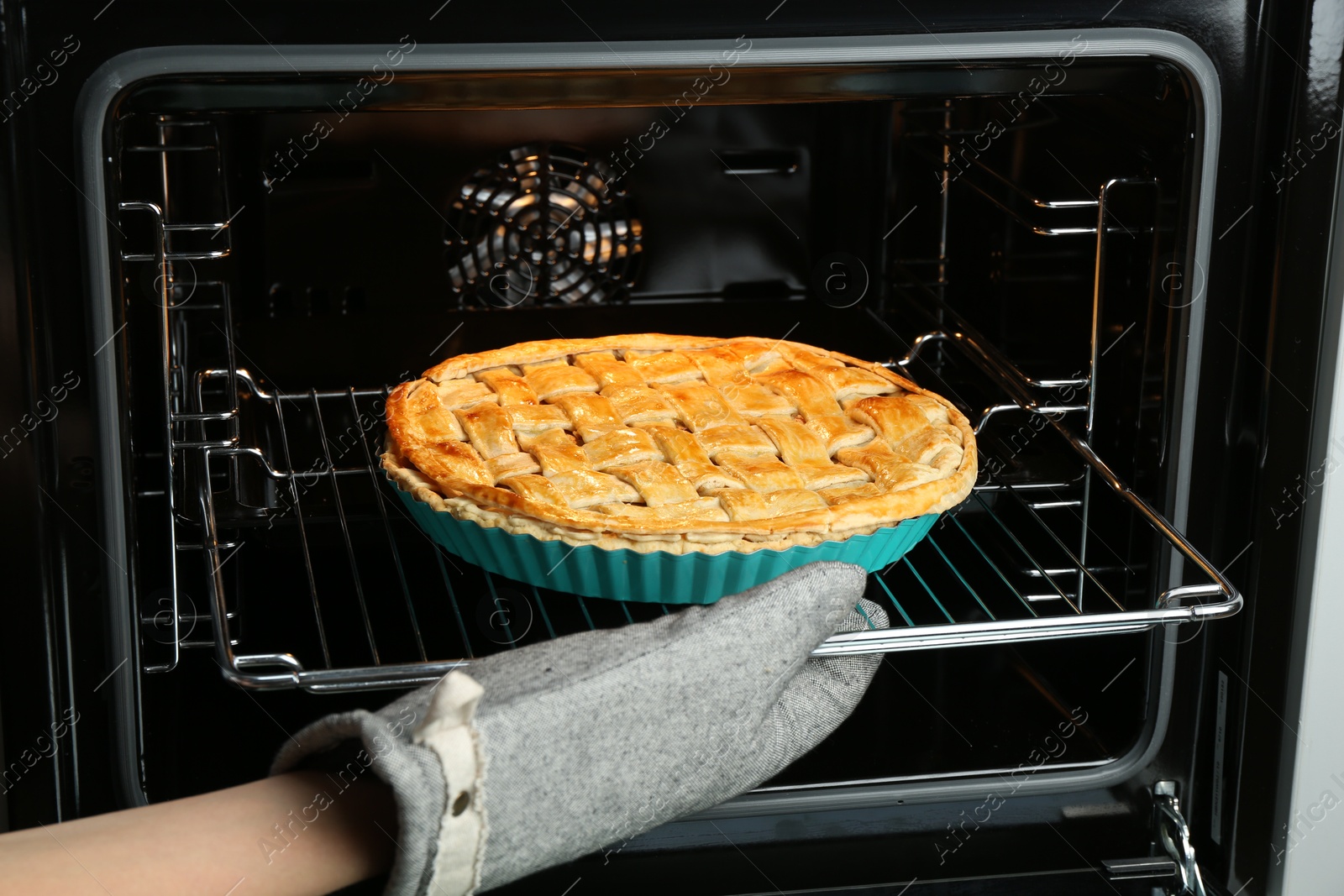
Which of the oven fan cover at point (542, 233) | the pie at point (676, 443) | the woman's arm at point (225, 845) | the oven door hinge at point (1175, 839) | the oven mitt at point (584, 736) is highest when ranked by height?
the oven fan cover at point (542, 233)

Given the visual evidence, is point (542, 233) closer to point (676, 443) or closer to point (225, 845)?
point (676, 443)

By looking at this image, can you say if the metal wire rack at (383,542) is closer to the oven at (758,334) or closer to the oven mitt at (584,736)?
the oven at (758,334)

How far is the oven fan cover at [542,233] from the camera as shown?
134cm

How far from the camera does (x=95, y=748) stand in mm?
905

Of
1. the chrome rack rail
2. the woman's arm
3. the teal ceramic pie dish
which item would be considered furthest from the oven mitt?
the chrome rack rail

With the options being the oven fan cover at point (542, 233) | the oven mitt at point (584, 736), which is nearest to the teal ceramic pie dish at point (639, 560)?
the oven mitt at point (584, 736)

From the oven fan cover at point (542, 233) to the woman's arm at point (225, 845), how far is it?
72 cm

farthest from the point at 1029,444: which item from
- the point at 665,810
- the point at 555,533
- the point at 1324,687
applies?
the point at 665,810

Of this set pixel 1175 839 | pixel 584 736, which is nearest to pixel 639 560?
pixel 584 736

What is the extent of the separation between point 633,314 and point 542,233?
5.6 inches

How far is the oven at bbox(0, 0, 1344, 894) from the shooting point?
32.5 inches

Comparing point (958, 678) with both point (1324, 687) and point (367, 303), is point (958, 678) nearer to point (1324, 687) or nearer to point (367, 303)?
point (1324, 687)

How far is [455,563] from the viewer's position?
1272mm

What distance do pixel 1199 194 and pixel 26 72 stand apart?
0.78m
